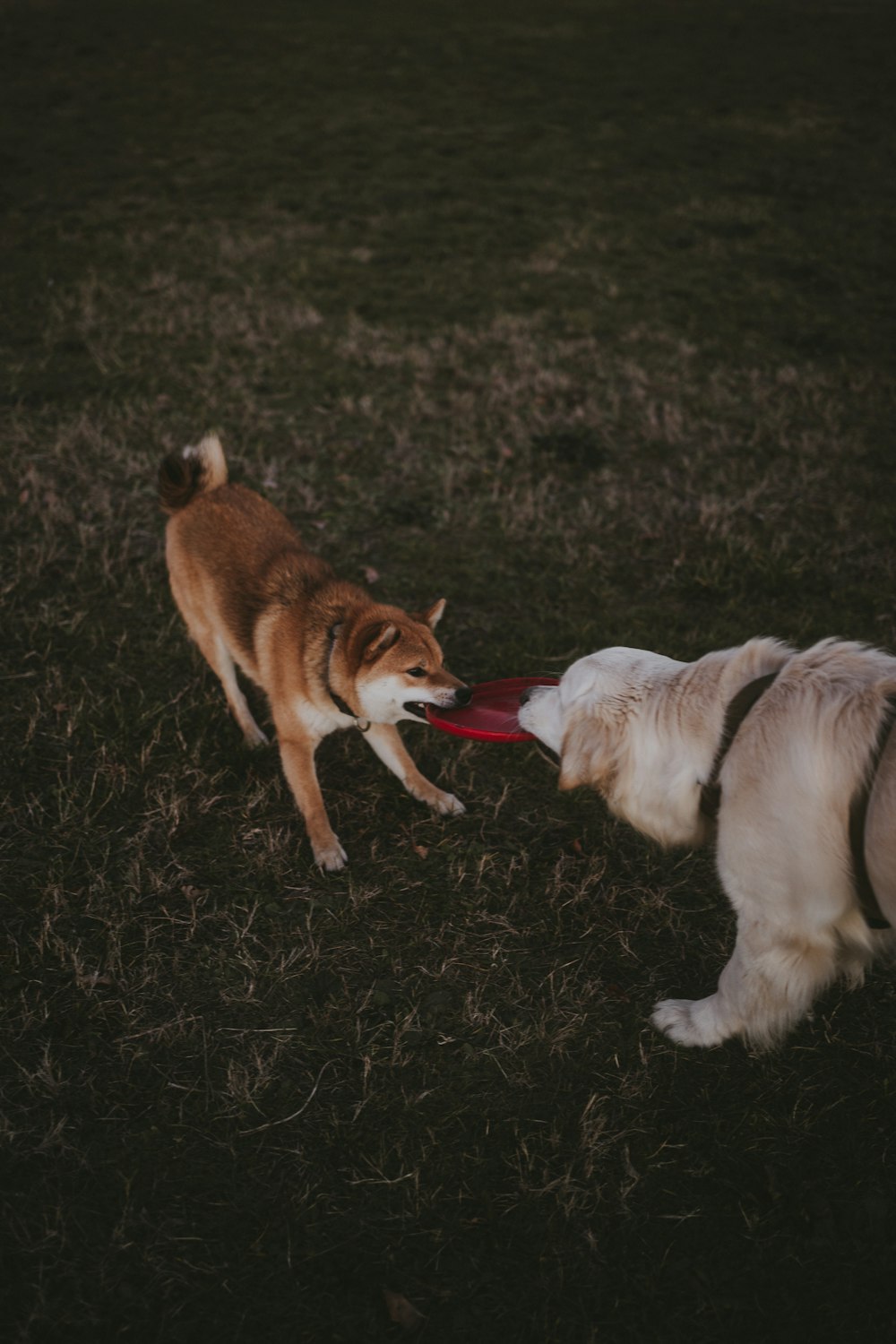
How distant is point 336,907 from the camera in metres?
3.50

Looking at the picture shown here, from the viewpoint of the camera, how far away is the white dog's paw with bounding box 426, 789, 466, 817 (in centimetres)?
396

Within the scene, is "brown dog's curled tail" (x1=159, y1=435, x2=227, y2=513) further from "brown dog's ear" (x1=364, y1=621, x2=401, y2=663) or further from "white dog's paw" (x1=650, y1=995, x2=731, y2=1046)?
"white dog's paw" (x1=650, y1=995, x2=731, y2=1046)

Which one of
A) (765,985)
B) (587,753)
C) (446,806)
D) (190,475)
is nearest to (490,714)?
(446,806)

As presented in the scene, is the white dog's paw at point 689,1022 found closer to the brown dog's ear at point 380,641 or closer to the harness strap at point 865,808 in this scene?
the harness strap at point 865,808

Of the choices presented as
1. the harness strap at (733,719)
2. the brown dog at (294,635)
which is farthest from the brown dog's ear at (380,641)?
the harness strap at (733,719)

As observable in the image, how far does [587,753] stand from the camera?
2.85 metres

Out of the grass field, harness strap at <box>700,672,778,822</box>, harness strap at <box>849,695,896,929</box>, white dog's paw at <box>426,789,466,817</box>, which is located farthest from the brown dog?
harness strap at <box>849,695,896,929</box>

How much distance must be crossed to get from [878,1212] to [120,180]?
1428cm

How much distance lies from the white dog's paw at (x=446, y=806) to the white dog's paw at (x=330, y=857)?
497 millimetres

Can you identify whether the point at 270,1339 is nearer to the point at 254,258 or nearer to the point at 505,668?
the point at 505,668

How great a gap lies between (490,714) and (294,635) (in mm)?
950

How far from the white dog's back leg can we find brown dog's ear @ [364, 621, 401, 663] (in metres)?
1.70

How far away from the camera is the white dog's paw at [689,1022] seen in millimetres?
2963

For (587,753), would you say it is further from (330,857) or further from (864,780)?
(330,857)
